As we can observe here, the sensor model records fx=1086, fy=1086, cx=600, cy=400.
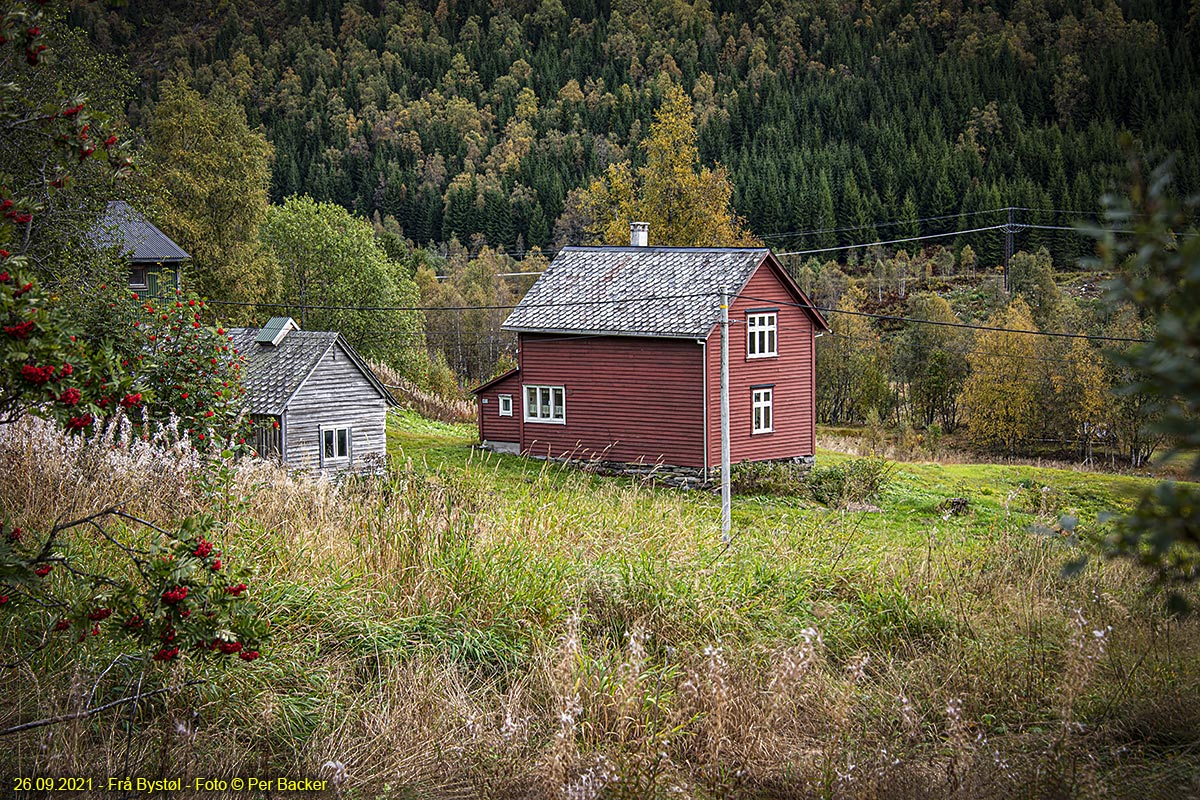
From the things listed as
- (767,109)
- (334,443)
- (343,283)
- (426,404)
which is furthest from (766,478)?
(767,109)

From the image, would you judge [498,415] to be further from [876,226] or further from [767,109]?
[767,109]

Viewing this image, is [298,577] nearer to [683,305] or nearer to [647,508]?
[647,508]

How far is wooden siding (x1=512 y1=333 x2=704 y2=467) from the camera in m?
29.2

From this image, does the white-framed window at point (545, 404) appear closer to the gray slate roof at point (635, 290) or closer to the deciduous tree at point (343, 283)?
the gray slate roof at point (635, 290)

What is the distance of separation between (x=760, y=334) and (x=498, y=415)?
8.71 m

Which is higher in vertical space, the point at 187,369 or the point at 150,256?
the point at 150,256

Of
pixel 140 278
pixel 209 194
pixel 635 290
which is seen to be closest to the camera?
pixel 635 290

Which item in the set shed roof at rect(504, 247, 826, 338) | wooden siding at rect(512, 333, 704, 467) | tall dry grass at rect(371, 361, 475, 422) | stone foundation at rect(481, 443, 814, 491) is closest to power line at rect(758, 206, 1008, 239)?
tall dry grass at rect(371, 361, 475, 422)

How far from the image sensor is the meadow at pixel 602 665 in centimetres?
525

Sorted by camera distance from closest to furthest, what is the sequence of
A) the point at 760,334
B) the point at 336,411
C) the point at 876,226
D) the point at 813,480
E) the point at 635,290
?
1. the point at 336,411
2. the point at 813,480
3. the point at 760,334
4. the point at 635,290
5. the point at 876,226

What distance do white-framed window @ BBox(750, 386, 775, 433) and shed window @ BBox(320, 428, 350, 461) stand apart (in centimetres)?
1101

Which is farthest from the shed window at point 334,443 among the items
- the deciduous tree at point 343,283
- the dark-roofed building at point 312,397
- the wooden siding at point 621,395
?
the deciduous tree at point 343,283

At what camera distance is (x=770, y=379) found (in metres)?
30.3

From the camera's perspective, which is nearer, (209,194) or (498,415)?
(498,415)
